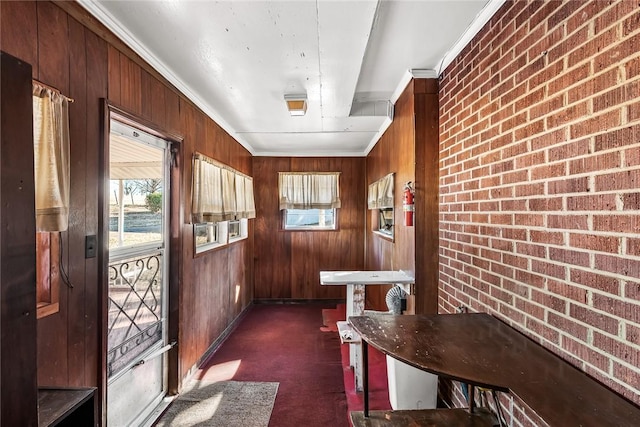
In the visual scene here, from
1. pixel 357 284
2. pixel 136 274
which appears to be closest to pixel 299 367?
pixel 357 284

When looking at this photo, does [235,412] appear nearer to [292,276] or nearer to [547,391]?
[547,391]

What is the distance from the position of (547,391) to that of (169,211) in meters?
2.47

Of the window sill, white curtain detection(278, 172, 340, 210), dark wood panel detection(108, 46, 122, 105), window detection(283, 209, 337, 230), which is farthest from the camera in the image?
window detection(283, 209, 337, 230)

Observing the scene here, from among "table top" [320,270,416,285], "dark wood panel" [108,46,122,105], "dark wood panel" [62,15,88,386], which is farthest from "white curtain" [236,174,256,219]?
"dark wood panel" [62,15,88,386]

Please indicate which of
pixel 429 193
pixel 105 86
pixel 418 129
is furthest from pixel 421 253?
pixel 105 86

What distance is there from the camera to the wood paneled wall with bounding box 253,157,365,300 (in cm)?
507

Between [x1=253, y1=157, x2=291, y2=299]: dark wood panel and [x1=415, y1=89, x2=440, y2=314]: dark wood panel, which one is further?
[x1=253, y1=157, x2=291, y2=299]: dark wood panel

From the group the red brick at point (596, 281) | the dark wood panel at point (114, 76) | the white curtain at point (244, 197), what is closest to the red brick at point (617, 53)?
the red brick at point (596, 281)

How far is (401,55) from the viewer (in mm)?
2053

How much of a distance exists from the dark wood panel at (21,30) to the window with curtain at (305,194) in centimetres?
382

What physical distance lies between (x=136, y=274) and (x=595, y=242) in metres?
2.42

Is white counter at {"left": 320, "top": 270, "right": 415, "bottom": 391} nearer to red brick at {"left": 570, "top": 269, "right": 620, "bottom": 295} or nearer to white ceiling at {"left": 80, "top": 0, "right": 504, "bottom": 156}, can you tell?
red brick at {"left": 570, "top": 269, "right": 620, "bottom": 295}

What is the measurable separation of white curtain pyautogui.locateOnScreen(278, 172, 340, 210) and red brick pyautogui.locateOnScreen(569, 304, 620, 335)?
4.02 meters

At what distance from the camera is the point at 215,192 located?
3.03m
